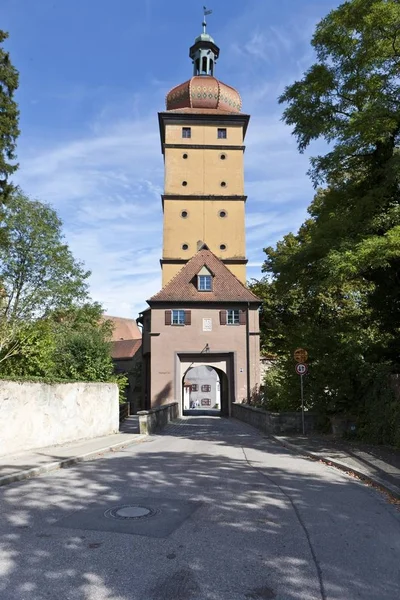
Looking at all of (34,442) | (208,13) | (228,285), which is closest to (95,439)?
(34,442)

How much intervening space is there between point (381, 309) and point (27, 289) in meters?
21.8

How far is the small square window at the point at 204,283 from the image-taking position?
1383 inches

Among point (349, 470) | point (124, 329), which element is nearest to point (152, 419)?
point (349, 470)

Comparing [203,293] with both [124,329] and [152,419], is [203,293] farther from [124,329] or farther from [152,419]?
[124,329]

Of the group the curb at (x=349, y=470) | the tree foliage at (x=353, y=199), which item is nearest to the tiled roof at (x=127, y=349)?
the tree foliage at (x=353, y=199)

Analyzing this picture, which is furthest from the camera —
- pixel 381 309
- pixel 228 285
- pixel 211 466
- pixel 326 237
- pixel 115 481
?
pixel 228 285

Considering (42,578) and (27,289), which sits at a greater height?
(27,289)

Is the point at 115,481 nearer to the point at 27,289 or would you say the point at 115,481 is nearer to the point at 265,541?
the point at 265,541

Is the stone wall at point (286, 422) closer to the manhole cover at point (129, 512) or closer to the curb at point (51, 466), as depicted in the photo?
the curb at point (51, 466)

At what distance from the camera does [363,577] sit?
440 cm

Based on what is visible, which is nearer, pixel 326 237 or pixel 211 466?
pixel 211 466

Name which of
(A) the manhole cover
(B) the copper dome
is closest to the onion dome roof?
(B) the copper dome

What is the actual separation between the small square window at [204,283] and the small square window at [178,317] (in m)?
2.23

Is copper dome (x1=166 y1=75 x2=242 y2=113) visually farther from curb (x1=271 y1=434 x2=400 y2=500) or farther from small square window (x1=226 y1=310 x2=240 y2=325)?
curb (x1=271 y1=434 x2=400 y2=500)
